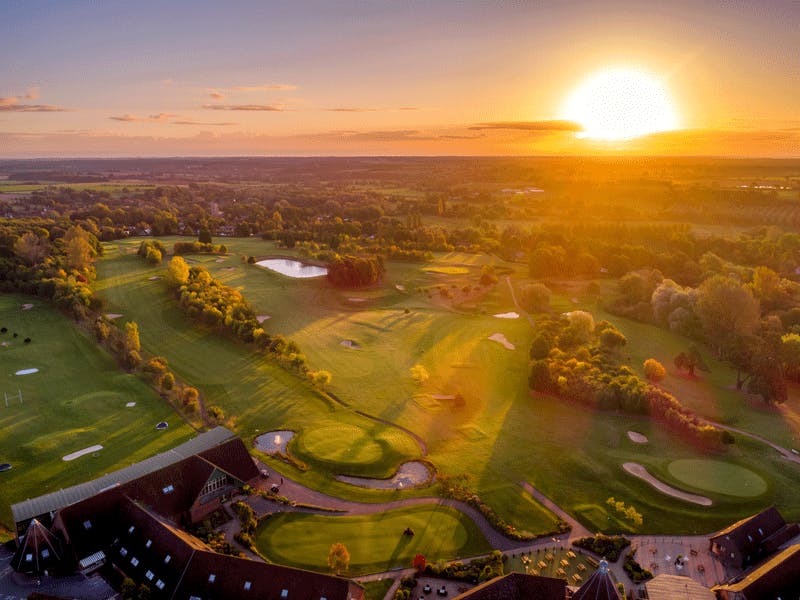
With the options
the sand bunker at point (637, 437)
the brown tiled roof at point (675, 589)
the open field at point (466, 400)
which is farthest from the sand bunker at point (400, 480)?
the sand bunker at point (637, 437)

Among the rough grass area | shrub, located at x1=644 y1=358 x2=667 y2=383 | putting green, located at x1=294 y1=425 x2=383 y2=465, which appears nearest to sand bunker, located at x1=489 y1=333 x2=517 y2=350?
shrub, located at x1=644 y1=358 x2=667 y2=383

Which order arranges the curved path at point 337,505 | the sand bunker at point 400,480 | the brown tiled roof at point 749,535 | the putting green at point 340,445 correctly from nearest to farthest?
1. the brown tiled roof at point 749,535
2. the curved path at point 337,505
3. the sand bunker at point 400,480
4. the putting green at point 340,445

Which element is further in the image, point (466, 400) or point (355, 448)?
point (466, 400)

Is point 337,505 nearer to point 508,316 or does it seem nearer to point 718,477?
point 718,477

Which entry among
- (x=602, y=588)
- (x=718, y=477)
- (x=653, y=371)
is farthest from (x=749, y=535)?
(x=653, y=371)

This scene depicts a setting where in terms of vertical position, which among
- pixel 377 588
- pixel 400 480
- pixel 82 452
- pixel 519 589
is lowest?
pixel 400 480

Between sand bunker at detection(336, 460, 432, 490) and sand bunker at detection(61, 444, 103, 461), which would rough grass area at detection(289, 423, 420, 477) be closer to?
sand bunker at detection(336, 460, 432, 490)

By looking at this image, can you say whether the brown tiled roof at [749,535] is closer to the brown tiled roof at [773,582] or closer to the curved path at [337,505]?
the brown tiled roof at [773,582]
